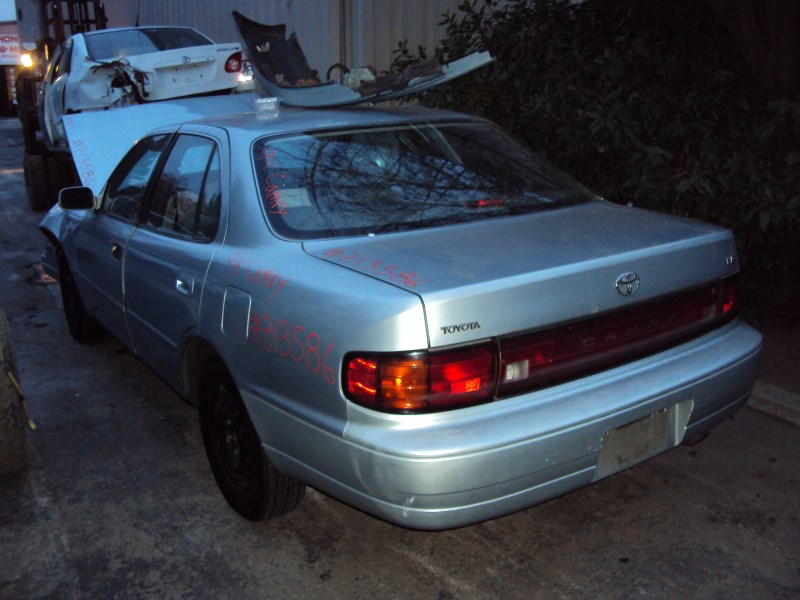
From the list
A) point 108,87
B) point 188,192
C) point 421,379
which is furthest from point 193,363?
point 108,87

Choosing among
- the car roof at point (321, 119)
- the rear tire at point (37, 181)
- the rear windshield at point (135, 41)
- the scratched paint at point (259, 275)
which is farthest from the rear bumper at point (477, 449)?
the rear tire at point (37, 181)

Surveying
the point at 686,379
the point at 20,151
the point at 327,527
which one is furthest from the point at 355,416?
the point at 20,151

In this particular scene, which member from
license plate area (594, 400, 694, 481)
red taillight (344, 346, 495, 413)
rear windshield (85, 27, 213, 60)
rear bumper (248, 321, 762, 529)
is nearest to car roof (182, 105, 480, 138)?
rear bumper (248, 321, 762, 529)

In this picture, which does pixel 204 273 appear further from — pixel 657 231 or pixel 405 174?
pixel 657 231

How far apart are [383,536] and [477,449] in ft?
3.23

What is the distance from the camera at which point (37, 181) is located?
36.9 ft

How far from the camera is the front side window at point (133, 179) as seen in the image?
14.0ft

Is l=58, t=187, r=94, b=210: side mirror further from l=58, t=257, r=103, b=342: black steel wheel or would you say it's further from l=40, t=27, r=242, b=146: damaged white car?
l=40, t=27, r=242, b=146: damaged white car

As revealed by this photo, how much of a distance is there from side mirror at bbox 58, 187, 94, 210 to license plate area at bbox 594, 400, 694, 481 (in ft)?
10.5

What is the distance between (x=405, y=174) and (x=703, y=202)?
2.35 metres

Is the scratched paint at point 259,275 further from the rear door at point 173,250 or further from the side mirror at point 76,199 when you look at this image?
the side mirror at point 76,199

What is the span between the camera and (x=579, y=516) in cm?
340

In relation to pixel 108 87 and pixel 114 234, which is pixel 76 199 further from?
pixel 108 87

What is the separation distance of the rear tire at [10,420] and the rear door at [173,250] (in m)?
0.61
